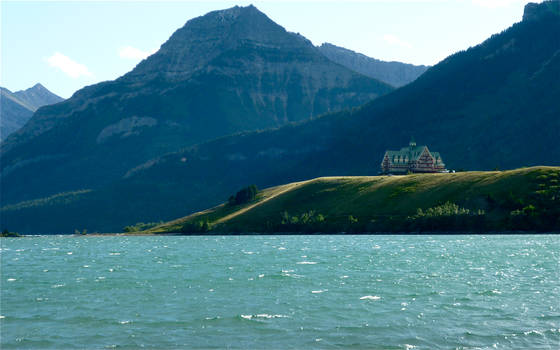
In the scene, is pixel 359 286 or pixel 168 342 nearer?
pixel 168 342

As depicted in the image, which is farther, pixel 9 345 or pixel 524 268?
pixel 524 268

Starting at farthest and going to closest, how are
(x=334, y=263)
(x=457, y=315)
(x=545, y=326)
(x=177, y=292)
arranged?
(x=334, y=263) → (x=177, y=292) → (x=457, y=315) → (x=545, y=326)

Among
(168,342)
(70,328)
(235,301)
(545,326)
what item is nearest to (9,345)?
(70,328)

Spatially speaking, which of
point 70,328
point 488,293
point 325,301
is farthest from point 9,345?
point 488,293

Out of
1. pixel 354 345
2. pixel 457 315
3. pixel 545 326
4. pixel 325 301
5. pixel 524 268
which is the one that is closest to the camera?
pixel 354 345

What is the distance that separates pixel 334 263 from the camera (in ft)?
304

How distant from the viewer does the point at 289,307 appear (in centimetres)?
5234

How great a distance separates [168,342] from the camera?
40844 mm

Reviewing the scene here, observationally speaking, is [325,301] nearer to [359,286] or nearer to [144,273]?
[359,286]

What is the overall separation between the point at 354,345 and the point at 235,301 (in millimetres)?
18208

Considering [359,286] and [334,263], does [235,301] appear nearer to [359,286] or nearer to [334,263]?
[359,286]

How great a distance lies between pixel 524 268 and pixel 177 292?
43567mm

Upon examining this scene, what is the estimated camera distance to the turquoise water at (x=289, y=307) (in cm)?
4141

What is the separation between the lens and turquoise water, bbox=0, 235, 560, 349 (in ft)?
136
